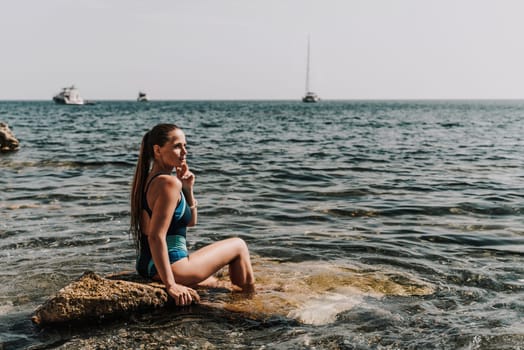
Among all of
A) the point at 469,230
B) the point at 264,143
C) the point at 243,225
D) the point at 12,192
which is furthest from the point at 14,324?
the point at 264,143

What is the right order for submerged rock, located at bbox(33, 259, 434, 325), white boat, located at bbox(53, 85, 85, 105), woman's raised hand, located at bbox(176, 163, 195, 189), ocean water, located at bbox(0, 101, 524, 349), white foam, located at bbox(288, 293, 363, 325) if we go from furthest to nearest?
1. white boat, located at bbox(53, 85, 85, 105)
2. woman's raised hand, located at bbox(176, 163, 195, 189)
3. white foam, located at bbox(288, 293, 363, 325)
4. submerged rock, located at bbox(33, 259, 434, 325)
5. ocean water, located at bbox(0, 101, 524, 349)

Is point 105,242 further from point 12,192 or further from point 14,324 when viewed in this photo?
point 12,192

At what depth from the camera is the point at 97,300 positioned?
179 inches

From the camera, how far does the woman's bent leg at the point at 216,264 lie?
4988mm

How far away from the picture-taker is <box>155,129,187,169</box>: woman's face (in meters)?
4.75

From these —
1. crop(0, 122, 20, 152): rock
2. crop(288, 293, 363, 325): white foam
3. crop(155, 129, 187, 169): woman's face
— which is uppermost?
crop(155, 129, 187, 169): woman's face

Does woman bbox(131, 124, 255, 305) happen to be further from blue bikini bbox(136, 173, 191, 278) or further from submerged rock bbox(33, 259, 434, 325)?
submerged rock bbox(33, 259, 434, 325)

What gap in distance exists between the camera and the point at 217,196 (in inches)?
458

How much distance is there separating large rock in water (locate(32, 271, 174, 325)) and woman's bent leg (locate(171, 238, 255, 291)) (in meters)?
0.28

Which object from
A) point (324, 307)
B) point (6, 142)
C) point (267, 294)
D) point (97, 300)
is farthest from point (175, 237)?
point (6, 142)

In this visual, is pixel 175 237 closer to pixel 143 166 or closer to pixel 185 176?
pixel 185 176

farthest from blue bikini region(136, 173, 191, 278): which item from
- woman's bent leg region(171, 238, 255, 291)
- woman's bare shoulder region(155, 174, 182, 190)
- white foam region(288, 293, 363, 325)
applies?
white foam region(288, 293, 363, 325)

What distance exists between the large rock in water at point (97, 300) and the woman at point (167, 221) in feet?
0.62

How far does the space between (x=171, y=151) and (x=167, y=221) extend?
26.2 inches
